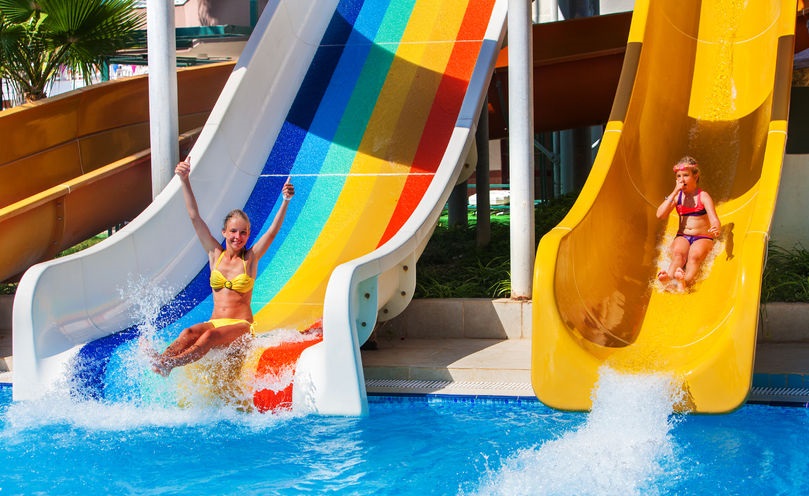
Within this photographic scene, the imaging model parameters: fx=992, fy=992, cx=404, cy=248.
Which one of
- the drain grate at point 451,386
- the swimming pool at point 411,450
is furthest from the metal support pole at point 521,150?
the swimming pool at point 411,450

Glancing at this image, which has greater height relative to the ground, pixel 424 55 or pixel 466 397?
pixel 424 55

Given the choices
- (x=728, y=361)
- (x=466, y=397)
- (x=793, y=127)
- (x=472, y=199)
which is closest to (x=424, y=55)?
(x=793, y=127)

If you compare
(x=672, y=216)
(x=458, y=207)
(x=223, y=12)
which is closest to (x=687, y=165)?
(x=672, y=216)

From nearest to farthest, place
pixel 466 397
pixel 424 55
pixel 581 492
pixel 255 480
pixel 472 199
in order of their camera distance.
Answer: pixel 581 492, pixel 255 480, pixel 466 397, pixel 424 55, pixel 472 199

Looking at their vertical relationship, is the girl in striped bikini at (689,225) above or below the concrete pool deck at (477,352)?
above

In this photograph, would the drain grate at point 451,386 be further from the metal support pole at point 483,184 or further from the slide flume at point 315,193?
the metal support pole at point 483,184

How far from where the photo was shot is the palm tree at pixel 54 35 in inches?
332

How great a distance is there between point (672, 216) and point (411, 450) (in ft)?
9.13

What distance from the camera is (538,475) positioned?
407cm

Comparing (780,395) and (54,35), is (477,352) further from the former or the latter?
(54,35)

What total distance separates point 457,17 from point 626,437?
5.21 metres

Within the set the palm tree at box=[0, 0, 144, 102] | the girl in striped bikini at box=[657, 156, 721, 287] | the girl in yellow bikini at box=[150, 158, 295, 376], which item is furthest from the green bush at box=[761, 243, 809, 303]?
the palm tree at box=[0, 0, 144, 102]

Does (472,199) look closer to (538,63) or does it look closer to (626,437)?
(538,63)

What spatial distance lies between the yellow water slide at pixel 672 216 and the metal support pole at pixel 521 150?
22.9 inches
